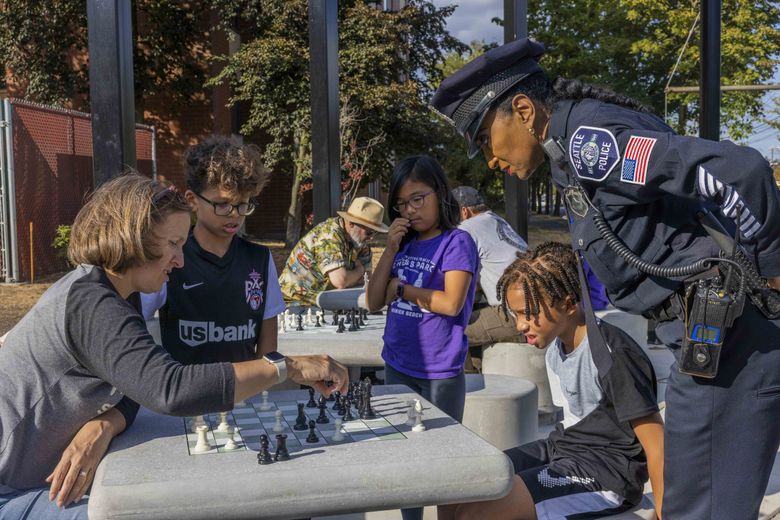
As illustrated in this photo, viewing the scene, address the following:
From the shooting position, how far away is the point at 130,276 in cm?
225

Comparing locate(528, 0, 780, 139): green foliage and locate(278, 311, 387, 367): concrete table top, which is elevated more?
locate(528, 0, 780, 139): green foliage

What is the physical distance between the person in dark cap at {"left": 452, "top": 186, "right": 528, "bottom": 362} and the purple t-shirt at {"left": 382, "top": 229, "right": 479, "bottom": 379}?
1926mm

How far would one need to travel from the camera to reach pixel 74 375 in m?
2.09

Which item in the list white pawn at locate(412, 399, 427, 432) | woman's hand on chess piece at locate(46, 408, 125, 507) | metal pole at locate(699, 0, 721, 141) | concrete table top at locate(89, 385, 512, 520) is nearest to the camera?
concrete table top at locate(89, 385, 512, 520)

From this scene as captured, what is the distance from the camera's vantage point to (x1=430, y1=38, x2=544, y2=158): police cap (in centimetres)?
229

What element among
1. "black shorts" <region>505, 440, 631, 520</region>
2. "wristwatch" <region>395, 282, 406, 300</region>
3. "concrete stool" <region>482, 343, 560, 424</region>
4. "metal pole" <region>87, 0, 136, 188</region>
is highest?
"metal pole" <region>87, 0, 136, 188</region>

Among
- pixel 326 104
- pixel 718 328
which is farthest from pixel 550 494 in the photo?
pixel 326 104

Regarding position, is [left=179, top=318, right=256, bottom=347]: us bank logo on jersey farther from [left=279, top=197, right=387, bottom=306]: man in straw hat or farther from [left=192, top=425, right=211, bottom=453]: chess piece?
[left=279, top=197, right=387, bottom=306]: man in straw hat

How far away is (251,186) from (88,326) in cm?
109

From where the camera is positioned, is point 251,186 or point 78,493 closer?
point 78,493

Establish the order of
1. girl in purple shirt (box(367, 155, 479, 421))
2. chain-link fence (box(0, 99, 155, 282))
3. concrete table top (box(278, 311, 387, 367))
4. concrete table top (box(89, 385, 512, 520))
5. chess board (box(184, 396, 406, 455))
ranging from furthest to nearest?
chain-link fence (box(0, 99, 155, 282)) < concrete table top (box(278, 311, 387, 367)) < girl in purple shirt (box(367, 155, 479, 421)) < chess board (box(184, 396, 406, 455)) < concrete table top (box(89, 385, 512, 520))

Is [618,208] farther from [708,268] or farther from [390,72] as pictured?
[390,72]

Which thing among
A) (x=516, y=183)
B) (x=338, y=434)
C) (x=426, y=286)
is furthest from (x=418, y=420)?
(x=516, y=183)

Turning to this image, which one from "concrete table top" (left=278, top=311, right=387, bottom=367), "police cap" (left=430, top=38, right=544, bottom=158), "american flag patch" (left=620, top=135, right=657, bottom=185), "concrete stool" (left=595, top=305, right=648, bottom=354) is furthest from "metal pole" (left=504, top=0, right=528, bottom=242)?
"american flag patch" (left=620, top=135, right=657, bottom=185)
